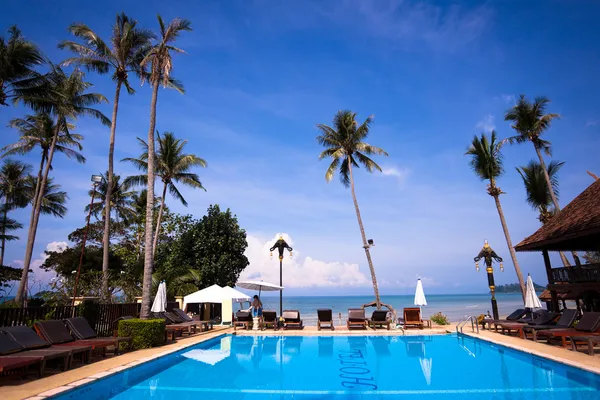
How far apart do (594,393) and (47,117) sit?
86.6 ft

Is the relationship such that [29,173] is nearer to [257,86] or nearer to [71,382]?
[257,86]

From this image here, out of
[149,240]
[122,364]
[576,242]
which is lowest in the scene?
[122,364]

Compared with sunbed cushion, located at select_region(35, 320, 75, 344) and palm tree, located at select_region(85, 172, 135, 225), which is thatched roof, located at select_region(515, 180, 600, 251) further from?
palm tree, located at select_region(85, 172, 135, 225)

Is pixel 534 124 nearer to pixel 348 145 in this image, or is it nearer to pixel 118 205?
pixel 348 145

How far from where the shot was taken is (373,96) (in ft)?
54.6

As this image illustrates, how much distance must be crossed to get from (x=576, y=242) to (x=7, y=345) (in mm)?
20202

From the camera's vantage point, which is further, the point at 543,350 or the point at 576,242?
the point at 576,242

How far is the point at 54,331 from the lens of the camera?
8.60 m

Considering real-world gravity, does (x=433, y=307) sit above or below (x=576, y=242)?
below

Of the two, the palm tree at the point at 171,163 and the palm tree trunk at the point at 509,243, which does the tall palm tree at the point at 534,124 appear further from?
the palm tree at the point at 171,163

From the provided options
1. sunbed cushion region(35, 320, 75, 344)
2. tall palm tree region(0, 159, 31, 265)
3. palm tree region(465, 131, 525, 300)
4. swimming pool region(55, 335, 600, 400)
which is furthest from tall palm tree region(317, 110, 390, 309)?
tall palm tree region(0, 159, 31, 265)

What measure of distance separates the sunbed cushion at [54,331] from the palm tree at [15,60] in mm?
7718

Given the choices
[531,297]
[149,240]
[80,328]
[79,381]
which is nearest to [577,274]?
[531,297]

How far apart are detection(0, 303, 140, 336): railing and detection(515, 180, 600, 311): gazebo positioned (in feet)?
51.5
